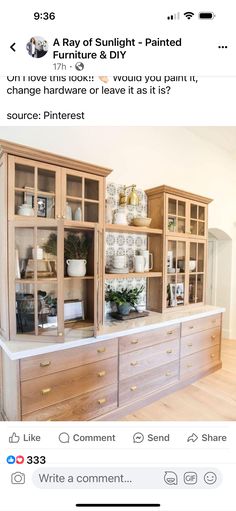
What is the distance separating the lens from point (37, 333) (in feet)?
4.17

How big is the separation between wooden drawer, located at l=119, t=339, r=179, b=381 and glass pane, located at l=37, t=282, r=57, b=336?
1.69ft

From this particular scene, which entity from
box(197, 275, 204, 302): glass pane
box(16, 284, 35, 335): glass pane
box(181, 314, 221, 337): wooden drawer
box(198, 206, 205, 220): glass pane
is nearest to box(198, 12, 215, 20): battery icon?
box(16, 284, 35, 335): glass pane

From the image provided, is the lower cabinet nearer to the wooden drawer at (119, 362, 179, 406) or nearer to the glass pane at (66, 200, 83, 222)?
the wooden drawer at (119, 362, 179, 406)

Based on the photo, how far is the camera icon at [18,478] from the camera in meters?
0.53

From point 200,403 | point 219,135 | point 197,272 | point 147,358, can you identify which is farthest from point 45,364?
point 219,135

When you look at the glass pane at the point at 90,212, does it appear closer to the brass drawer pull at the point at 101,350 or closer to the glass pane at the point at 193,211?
the brass drawer pull at the point at 101,350

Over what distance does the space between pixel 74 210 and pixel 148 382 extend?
4.46 feet

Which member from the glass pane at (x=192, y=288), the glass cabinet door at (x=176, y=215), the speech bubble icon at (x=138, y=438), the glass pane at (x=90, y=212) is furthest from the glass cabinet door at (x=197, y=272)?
the speech bubble icon at (x=138, y=438)

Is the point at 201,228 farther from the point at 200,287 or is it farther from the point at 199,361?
the point at 199,361

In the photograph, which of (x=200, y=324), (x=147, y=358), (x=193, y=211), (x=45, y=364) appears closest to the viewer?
(x=45, y=364)

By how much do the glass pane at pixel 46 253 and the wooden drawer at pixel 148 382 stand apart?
2.95 ft

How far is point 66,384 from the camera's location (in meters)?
1.27

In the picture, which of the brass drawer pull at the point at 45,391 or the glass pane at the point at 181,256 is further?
the glass pane at the point at 181,256

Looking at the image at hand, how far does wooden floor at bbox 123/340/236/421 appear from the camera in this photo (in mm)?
1540
